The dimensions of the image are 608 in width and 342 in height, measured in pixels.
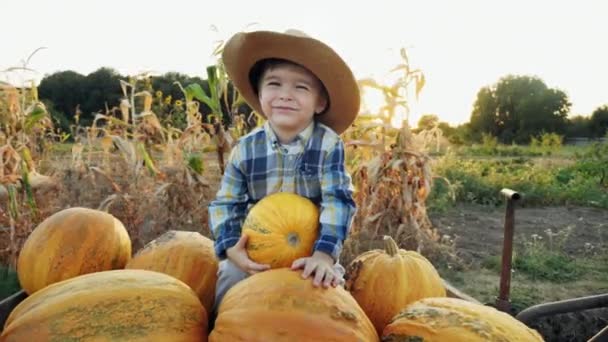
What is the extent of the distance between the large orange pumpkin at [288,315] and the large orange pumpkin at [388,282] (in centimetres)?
45

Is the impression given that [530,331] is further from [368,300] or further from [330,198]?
[330,198]

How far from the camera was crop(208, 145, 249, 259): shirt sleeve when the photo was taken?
2.26 meters

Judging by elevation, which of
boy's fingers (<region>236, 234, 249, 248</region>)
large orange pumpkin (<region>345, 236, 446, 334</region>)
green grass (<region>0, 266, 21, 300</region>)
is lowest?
green grass (<region>0, 266, 21, 300</region>)

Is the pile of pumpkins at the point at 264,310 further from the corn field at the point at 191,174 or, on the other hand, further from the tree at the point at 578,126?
the tree at the point at 578,126

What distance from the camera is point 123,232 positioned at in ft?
8.03

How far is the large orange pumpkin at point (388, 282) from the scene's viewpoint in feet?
Answer: 6.68

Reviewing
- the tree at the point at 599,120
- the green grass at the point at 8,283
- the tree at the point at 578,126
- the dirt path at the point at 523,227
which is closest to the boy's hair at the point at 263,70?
the green grass at the point at 8,283

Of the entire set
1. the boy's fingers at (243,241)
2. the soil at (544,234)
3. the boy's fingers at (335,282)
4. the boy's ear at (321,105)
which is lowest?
the soil at (544,234)

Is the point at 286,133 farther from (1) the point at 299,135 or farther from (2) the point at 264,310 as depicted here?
(2) the point at 264,310

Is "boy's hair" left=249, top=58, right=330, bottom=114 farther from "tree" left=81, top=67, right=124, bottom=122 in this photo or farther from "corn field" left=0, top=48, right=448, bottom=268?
"tree" left=81, top=67, right=124, bottom=122

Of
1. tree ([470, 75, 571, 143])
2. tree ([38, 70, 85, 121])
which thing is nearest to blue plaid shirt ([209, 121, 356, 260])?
tree ([38, 70, 85, 121])

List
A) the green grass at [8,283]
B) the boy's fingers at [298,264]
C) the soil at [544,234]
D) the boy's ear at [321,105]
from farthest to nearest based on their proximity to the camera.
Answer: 1. the soil at [544,234]
2. the green grass at [8,283]
3. the boy's ear at [321,105]
4. the boy's fingers at [298,264]

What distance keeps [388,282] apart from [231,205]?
0.71 metres

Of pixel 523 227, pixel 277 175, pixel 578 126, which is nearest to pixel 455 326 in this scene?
pixel 277 175
